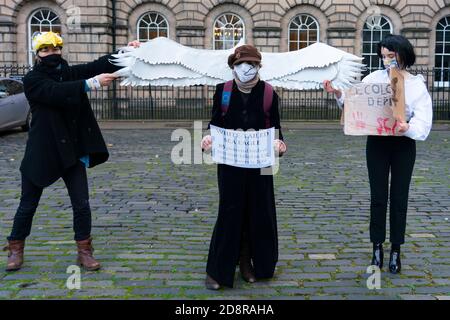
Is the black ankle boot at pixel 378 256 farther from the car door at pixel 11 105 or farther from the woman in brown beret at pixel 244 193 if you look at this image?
the car door at pixel 11 105

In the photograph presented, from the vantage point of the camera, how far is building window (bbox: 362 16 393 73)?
28391mm

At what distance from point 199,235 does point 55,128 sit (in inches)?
81.1

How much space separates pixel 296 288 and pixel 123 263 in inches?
62.0

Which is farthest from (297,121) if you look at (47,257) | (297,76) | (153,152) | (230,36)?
(47,257)

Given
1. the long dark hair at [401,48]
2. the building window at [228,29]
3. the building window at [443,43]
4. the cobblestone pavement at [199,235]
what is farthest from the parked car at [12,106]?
the building window at [443,43]

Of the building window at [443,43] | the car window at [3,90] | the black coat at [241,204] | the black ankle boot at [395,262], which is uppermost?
the building window at [443,43]

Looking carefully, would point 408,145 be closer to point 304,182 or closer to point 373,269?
point 373,269

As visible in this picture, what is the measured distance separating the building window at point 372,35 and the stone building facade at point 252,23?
1.8 inches

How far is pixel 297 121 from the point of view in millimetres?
22000

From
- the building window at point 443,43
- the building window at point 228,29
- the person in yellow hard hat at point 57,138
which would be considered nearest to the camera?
the person in yellow hard hat at point 57,138

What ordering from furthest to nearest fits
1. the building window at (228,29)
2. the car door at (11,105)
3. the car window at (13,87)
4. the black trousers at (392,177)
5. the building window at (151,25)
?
the building window at (228,29) < the building window at (151,25) < the car window at (13,87) < the car door at (11,105) < the black trousers at (392,177)

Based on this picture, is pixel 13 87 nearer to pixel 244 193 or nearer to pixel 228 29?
pixel 244 193

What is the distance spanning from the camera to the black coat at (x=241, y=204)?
4531mm

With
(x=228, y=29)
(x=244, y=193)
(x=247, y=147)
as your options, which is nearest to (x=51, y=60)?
(x=247, y=147)
